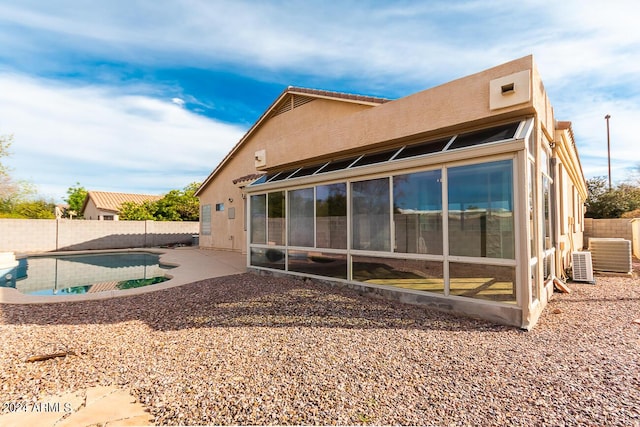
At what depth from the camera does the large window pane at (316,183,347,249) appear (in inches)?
322

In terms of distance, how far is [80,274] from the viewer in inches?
514

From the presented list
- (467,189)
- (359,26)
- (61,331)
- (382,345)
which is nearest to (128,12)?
(359,26)

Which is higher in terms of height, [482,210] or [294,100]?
[294,100]

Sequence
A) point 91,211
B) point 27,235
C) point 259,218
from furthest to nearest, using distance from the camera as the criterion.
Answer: point 91,211 → point 27,235 → point 259,218

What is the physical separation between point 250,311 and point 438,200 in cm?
455

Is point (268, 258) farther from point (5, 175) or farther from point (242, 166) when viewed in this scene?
point (5, 175)

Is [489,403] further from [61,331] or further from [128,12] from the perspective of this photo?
[128,12]

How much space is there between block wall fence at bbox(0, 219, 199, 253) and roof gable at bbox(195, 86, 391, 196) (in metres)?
10.6

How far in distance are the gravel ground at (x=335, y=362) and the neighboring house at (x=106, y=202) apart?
31.7m

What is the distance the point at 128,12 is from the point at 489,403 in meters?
12.5

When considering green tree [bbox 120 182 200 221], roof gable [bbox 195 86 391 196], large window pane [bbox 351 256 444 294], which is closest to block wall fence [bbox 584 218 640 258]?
roof gable [bbox 195 86 391 196]

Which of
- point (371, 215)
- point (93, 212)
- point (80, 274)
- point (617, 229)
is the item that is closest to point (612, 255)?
point (371, 215)

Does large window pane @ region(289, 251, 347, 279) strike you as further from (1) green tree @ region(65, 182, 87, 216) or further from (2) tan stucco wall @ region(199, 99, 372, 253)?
(1) green tree @ region(65, 182, 87, 216)

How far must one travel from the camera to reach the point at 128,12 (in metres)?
9.07
